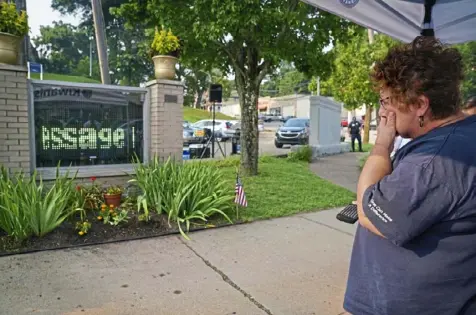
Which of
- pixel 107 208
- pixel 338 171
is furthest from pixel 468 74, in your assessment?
pixel 338 171

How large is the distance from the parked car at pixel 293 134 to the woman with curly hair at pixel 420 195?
17317mm

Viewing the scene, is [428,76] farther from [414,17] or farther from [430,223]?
[414,17]

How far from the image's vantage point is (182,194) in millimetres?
4895

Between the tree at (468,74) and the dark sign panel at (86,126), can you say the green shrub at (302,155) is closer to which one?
the dark sign panel at (86,126)

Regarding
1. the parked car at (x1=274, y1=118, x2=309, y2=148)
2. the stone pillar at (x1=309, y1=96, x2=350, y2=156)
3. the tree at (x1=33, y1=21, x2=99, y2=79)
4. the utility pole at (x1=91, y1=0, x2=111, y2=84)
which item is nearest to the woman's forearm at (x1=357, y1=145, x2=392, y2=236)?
the stone pillar at (x1=309, y1=96, x2=350, y2=156)

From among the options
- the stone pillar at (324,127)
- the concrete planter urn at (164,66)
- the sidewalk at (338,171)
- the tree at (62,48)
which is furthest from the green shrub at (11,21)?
the tree at (62,48)

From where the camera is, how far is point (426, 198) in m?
1.20

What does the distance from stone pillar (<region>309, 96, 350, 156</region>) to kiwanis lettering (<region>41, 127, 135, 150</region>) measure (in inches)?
353

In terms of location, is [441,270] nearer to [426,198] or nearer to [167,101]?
[426,198]

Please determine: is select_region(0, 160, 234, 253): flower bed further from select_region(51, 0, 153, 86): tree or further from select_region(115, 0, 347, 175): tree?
select_region(51, 0, 153, 86): tree

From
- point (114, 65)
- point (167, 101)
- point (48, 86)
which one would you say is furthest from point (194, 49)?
point (114, 65)

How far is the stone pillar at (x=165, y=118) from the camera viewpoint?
6047 millimetres

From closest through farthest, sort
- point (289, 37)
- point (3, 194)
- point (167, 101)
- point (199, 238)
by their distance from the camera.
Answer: point (3, 194) → point (199, 238) → point (167, 101) → point (289, 37)

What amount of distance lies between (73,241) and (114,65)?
1736 inches
